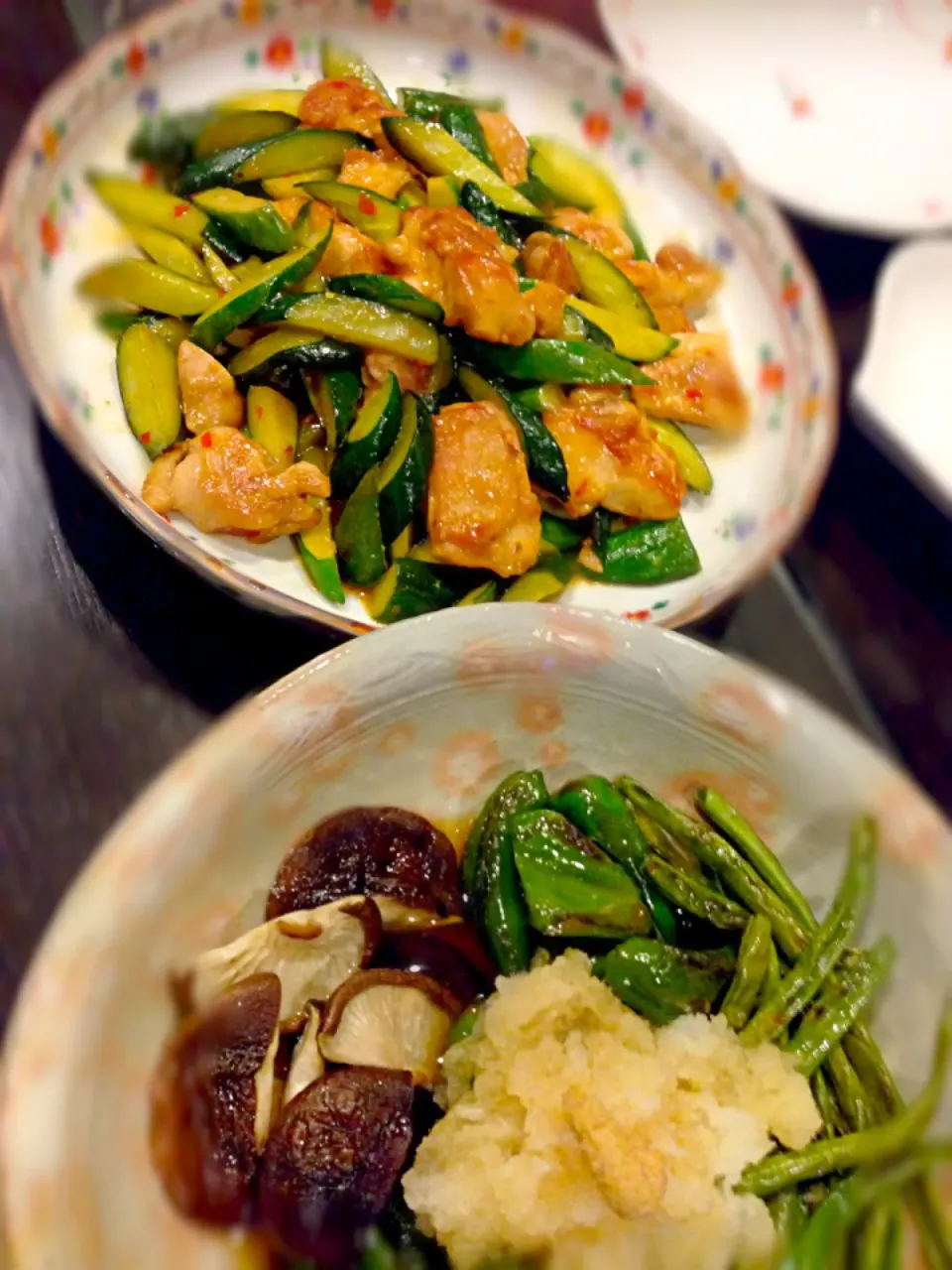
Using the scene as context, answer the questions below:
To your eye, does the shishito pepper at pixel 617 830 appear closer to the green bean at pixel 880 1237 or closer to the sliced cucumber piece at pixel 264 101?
the green bean at pixel 880 1237

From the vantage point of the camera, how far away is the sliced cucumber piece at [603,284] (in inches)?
51.3

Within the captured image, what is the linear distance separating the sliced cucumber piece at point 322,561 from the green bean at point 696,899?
0.44m

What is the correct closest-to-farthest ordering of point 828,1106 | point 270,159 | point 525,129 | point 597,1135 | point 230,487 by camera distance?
point 597,1135 → point 828,1106 → point 230,487 → point 270,159 → point 525,129

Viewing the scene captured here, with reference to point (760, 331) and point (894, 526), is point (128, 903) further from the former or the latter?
point (760, 331)

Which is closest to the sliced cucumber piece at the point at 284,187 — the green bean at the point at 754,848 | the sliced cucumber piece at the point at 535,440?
the sliced cucumber piece at the point at 535,440

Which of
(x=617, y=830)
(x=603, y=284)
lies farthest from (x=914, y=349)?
(x=617, y=830)

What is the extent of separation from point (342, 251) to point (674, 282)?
1.69 ft

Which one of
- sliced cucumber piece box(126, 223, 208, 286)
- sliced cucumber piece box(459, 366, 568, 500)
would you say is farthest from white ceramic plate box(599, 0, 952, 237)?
sliced cucumber piece box(126, 223, 208, 286)

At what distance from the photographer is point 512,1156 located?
2.41ft

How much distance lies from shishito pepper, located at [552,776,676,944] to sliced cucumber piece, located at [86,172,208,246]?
0.79 metres

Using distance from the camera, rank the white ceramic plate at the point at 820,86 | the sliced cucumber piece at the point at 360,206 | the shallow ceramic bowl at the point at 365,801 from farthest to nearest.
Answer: the white ceramic plate at the point at 820,86, the sliced cucumber piece at the point at 360,206, the shallow ceramic bowl at the point at 365,801

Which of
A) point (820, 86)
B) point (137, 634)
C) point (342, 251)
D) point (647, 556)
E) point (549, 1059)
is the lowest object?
point (137, 634)

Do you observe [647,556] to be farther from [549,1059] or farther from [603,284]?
[549,1059]

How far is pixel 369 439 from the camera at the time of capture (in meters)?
1.07
